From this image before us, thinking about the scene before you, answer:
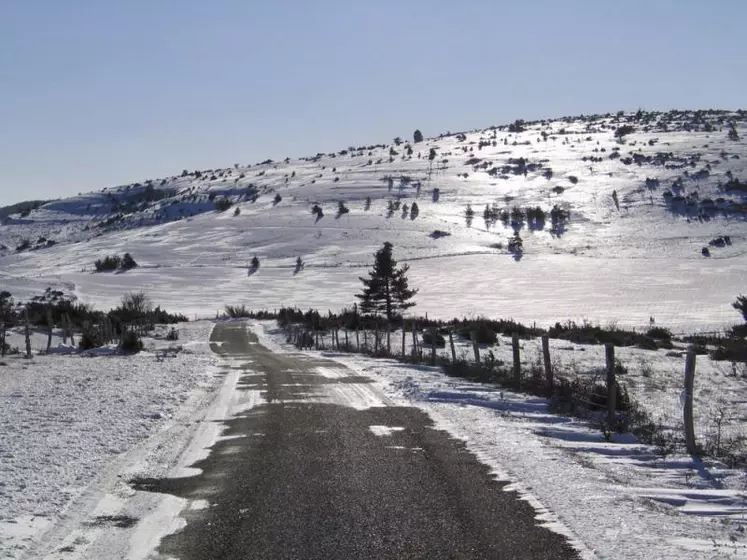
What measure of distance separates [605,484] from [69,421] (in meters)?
7.36

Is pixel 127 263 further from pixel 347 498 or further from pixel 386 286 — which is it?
pixel 347 498

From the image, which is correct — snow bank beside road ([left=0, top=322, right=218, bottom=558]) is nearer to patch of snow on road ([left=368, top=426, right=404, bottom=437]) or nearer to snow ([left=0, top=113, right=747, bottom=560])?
snow ([left=0, top=113, right=747, bottom=560])

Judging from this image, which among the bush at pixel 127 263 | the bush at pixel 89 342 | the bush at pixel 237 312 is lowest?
the bush at pixel 237 312

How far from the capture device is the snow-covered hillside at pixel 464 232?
60781mm

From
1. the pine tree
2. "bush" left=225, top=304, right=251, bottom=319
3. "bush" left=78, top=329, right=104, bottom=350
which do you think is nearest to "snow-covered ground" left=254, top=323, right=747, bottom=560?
"bush" left=78, top=329, right=104, bottom=350

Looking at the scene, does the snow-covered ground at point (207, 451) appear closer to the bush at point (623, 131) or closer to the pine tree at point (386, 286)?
the pine tree at point (386, 286)

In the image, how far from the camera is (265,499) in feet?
22.0

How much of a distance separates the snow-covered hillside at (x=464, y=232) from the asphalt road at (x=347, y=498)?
35065mm

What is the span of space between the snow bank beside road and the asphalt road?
0.98 metres

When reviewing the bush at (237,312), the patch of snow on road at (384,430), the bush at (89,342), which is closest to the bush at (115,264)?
the bush at (237,312)

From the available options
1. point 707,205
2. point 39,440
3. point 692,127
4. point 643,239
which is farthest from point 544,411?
point 692,127

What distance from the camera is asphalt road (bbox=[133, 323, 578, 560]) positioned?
18.0 feet

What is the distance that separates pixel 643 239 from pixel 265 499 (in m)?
80.0

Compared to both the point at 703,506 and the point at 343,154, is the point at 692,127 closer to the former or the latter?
the point at 343,154
